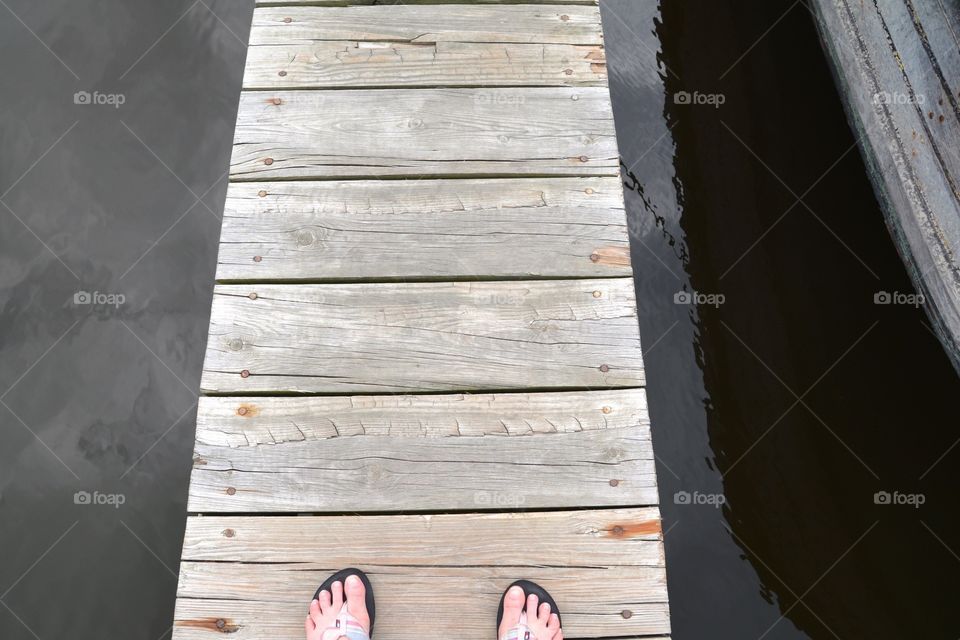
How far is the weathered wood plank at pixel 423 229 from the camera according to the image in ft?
7.27

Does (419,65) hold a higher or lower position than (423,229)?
higher

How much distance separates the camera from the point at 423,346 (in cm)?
213

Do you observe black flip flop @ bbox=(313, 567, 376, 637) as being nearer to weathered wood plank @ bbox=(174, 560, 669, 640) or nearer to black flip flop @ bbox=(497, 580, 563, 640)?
weathered wood plank @ bbox=(174, 560, 669, 640)

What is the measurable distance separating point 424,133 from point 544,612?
1441 mm

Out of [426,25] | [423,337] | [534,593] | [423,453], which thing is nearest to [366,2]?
[426,25]

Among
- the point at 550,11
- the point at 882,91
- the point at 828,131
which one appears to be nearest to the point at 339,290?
the point at 550,11

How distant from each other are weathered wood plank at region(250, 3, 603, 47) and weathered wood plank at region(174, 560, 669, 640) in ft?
5.54

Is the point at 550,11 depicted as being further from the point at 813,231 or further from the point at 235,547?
the point at 235,547

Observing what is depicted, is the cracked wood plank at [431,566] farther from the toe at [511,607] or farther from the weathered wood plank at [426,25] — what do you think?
the weathered wood plank at [426,25]

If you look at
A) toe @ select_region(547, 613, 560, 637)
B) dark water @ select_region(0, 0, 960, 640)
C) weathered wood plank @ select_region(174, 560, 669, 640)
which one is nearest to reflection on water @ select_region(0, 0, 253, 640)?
dark water @ select_region(0, 0, 960, 640)

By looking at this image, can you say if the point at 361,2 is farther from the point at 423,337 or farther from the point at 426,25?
the point at 423,337

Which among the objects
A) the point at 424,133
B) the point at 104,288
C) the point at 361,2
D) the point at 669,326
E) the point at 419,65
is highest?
the point at 361,2

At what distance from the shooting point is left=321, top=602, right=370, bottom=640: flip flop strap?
173cm

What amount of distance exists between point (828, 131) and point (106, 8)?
356 centimetres
